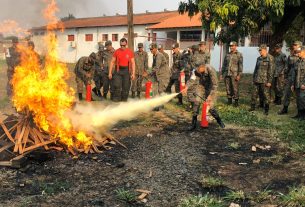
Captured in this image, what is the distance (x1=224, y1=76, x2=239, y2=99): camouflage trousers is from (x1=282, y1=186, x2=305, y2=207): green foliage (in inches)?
302

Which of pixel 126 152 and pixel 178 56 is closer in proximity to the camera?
pixel 126 152

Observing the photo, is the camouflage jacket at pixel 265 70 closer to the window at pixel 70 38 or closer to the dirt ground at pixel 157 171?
the dirt ground at pixel 157 171

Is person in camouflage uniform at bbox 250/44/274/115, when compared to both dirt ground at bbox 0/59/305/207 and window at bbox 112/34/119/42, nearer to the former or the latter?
dirt ground at bbox 0/59/305/207

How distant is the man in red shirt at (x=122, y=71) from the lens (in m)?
11.5

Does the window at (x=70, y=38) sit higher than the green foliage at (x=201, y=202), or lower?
higher

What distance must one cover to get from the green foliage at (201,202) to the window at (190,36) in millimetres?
28371

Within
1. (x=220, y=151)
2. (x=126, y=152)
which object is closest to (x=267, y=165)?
(x=220, y=151)

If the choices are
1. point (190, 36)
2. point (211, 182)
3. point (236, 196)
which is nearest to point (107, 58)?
point (211, 182)

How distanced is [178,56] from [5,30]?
20.5ft

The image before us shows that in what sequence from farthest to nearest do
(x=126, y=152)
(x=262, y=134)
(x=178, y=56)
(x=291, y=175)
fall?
1. (x=178, y=56)
2. (x=262, y=134)
3. (x=126, y=152)
4. (x=291, y=175)

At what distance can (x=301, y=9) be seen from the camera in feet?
46.1

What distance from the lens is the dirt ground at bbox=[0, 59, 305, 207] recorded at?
5.31 metres

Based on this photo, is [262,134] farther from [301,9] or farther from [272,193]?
[301,9]

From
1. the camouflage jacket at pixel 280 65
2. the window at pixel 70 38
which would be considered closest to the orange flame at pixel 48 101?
the camouflage jacket at pixel 280 65
